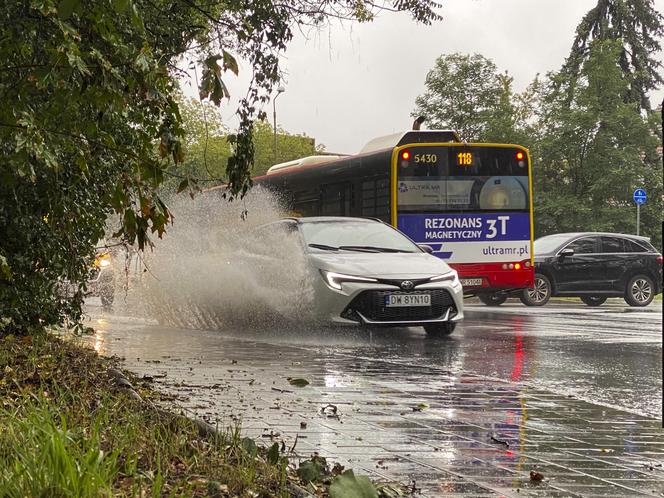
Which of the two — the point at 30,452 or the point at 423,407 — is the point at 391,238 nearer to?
the point at 423,407

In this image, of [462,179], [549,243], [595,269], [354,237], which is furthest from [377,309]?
[549,243]

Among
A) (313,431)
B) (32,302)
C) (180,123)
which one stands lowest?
(313,431)

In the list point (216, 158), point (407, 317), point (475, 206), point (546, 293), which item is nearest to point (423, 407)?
point (407, 317)

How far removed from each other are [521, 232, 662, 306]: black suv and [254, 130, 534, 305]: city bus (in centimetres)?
400

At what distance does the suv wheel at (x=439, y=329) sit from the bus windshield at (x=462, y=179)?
5.67 metres

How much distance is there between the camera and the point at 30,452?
12.2 ft

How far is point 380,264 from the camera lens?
1298 cm

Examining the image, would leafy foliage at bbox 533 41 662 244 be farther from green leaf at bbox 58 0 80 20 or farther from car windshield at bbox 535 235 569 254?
green leaf at bbox 58 0 80 20

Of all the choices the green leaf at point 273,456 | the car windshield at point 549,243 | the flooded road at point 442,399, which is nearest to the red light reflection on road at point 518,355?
the flooded road at point 442,399

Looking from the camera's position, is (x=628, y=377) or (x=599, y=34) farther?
(x=599, y=34)

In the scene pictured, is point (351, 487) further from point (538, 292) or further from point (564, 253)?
→ point (538, 292)

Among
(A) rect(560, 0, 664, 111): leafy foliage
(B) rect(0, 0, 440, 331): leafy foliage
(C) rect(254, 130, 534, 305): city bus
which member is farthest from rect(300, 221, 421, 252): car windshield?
(A) rect(560, 0, 664, 111): leafy foliage

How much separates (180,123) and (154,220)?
629 millimetres

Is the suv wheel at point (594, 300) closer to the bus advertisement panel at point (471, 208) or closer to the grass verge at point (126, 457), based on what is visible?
the bus advertisement panel at point (471, 208)
